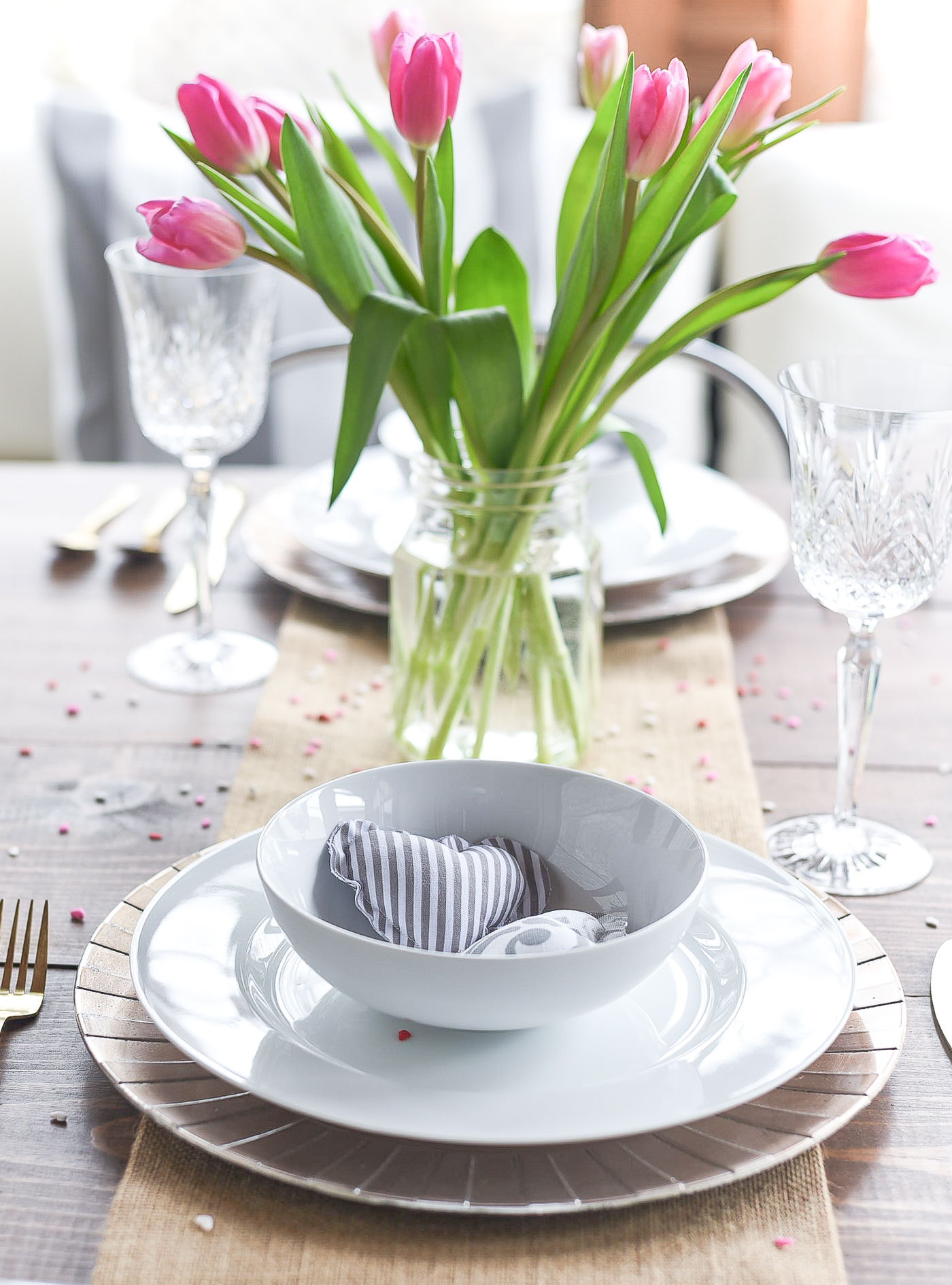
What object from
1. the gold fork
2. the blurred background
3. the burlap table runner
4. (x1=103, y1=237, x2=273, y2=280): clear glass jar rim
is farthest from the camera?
the blurred background

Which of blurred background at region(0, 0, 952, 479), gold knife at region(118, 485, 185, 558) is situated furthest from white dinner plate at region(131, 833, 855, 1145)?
blurred background at region(0, 0, 952, 479)

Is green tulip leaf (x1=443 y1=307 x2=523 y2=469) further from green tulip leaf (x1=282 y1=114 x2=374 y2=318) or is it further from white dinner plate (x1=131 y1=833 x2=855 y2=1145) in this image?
white dinner plate (x1=131 y1=833 x2=855 y2=1145)

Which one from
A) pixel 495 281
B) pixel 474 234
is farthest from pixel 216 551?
pixel 474 234

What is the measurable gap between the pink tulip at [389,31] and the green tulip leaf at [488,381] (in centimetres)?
13

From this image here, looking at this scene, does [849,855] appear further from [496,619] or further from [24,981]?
[24,981]

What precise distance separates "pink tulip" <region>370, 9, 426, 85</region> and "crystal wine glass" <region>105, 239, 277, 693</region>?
0.20m

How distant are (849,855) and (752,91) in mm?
429

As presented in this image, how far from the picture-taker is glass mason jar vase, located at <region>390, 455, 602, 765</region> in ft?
2.61

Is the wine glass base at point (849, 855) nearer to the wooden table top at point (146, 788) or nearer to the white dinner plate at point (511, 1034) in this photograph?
the wooden table top at point (146, 788)

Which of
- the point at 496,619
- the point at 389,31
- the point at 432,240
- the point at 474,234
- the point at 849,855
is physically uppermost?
the point at 389,31

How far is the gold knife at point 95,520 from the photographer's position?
1.17 meters

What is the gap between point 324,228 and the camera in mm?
692

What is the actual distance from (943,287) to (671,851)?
1.86 metres

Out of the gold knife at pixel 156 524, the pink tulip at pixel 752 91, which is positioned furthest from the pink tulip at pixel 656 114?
the gold knife at pixel 156 524
